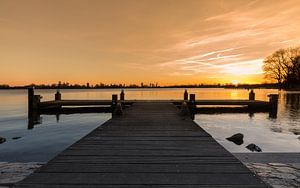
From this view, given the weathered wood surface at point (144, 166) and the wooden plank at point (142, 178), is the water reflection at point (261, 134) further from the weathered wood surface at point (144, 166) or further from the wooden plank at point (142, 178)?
the wooden plank at point (142, 178)

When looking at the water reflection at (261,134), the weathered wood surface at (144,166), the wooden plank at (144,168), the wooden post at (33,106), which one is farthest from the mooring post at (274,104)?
the wooden plank at (144,168)

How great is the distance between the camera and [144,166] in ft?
16.2

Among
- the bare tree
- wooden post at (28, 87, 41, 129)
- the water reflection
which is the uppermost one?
the bare tree

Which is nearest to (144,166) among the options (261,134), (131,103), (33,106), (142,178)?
(142,178)

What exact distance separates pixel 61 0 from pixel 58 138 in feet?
36.1

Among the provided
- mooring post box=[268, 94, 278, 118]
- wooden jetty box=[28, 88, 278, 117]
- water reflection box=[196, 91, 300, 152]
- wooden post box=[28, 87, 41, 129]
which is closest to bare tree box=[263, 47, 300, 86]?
wooden jetty box=[28, 88, 278, 117]

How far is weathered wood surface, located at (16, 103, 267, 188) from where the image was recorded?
407cm

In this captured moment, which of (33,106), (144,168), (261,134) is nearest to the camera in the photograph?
(144,168)

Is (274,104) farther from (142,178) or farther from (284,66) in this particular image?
(284,66)

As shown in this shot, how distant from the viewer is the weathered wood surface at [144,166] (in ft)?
13.4

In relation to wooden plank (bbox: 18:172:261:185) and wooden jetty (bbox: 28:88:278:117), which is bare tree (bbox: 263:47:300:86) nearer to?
wooden jetty (bbox: 28:88:278:117)

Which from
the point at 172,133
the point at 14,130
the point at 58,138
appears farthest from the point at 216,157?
the point at 14,130

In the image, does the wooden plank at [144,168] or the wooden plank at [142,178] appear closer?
the wooden plank at [142,178]

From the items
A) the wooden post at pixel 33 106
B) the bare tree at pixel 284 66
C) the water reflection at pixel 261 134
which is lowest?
the water reflection at pixel 261 134
